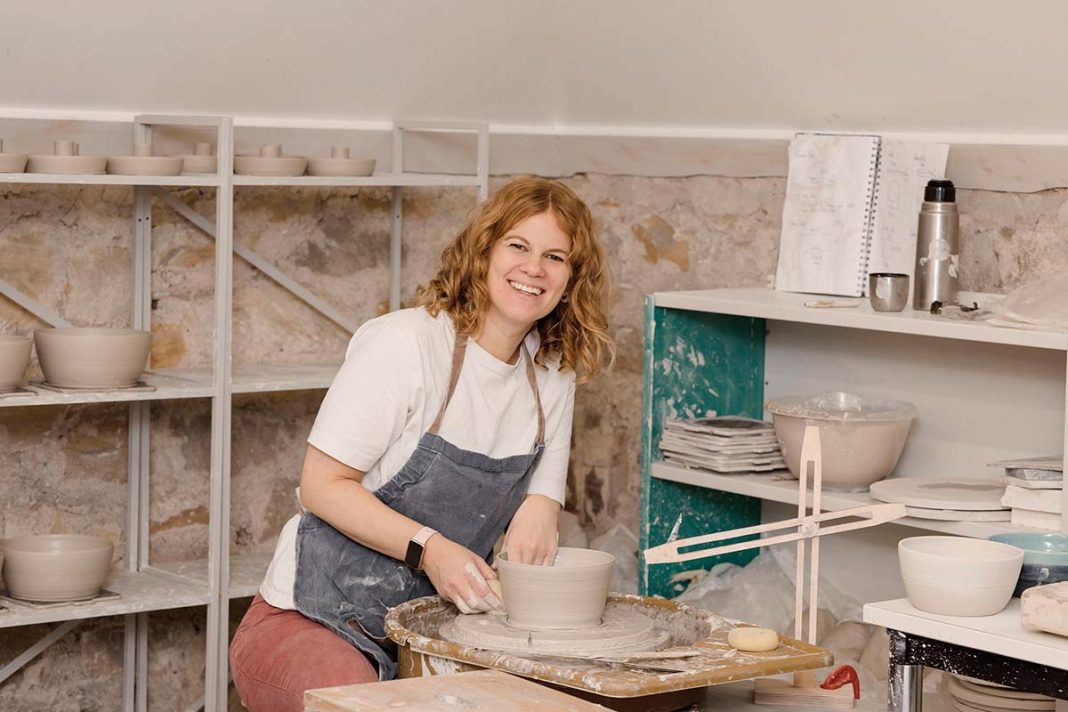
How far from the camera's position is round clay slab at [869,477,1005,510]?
9.41 ft

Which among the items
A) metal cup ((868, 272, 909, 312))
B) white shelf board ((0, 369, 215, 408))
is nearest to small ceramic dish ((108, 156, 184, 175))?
white shelf board ((0, 369, 215, 408))

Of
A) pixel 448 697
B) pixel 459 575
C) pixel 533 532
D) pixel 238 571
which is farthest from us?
pixel 238 571

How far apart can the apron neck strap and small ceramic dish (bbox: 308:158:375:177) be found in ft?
3.13

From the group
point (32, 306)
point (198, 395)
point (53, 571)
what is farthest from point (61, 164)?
point (53, 571)

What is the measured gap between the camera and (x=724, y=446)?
3.32m

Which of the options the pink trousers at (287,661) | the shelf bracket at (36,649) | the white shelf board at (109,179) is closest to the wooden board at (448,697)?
the pink trousers at (287,661)

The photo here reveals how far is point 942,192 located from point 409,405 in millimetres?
1281

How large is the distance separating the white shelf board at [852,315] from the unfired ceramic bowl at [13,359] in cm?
141

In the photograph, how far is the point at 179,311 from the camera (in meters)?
3.67

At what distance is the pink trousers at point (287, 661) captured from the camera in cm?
240

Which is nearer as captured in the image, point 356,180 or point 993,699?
point 993,699

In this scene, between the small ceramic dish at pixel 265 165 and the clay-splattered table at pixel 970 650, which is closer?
the clay-splattered table at pixel 970 650

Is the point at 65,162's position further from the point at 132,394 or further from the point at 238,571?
the point at 238,571

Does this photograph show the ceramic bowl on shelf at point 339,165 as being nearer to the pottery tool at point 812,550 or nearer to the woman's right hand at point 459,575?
the woman's right hand at point 459,575
